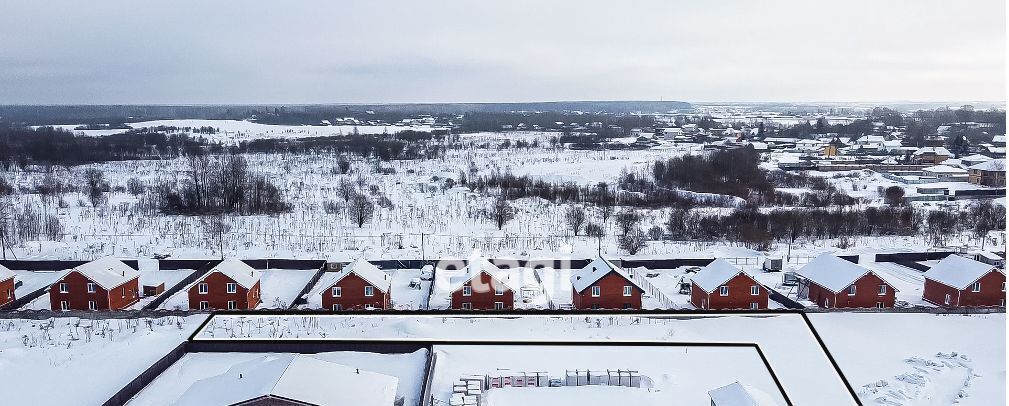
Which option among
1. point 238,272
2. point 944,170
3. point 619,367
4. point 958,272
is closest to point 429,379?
point 619,367

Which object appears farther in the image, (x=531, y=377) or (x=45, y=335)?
(x=45, y=335)

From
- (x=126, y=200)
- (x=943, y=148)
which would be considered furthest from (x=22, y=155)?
(x=943, y=148)

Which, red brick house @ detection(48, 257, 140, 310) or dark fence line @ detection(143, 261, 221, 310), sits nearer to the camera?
red brick house @ detection(48, 257, 140, 310)

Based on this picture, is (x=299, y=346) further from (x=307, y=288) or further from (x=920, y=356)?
(x=920, y=356)

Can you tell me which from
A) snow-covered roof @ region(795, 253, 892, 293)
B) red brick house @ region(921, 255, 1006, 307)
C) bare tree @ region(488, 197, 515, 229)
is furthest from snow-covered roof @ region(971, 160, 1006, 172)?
snow-covered roof @ region(795, 253, 892, 293)

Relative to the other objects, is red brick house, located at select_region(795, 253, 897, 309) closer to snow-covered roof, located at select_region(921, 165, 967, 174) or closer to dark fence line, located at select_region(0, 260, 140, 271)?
dark fence line, located at select_region(0, 260, 140, 271)

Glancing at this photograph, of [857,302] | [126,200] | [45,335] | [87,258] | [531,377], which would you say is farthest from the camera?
[126,200]

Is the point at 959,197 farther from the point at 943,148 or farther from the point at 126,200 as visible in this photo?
the point at 126,200
